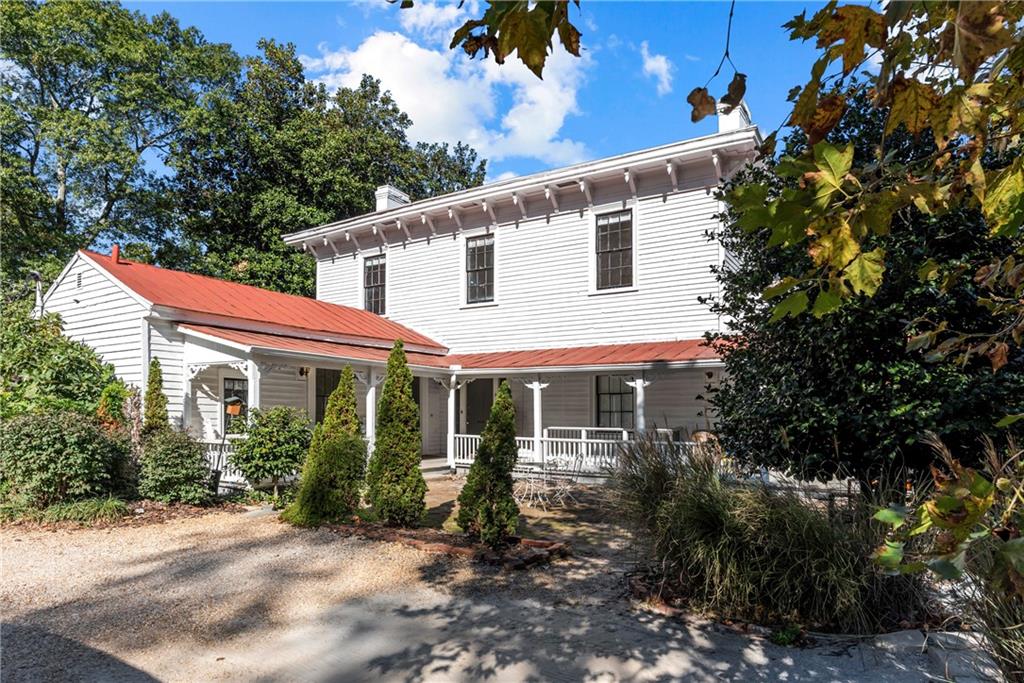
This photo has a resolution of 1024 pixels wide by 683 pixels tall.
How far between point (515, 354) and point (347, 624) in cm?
1172

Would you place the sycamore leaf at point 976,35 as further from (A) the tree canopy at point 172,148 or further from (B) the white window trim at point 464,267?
(A) the tree canopy at point 172,148

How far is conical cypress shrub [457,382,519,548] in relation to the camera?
7.69 meters

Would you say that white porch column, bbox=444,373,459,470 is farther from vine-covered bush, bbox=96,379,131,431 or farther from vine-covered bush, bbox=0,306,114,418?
vine-covered bush, bbox=0,306,114,418

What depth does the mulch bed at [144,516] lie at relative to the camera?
9445mm

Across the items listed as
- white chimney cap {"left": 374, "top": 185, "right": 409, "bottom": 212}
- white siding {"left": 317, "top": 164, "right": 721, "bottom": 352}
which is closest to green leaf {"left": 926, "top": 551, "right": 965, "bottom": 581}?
white siding {"left": 317, "top": 164, "right": 721, "bottom": 352}

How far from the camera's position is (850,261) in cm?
189

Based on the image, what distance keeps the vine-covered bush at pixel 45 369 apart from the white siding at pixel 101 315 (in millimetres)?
355

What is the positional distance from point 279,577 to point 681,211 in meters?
11.9

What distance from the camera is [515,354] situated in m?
17.0

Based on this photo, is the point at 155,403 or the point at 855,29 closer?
the point at 855,29

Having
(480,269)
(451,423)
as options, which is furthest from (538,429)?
(480,269)

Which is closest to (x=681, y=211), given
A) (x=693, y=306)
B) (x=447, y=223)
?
(x=693, y=306)

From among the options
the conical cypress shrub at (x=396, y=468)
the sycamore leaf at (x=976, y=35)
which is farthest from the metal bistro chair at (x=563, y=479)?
the sycamore leaf at (x=976, y=35)

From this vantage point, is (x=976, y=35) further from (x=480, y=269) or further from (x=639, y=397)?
(x=480, y=269)
